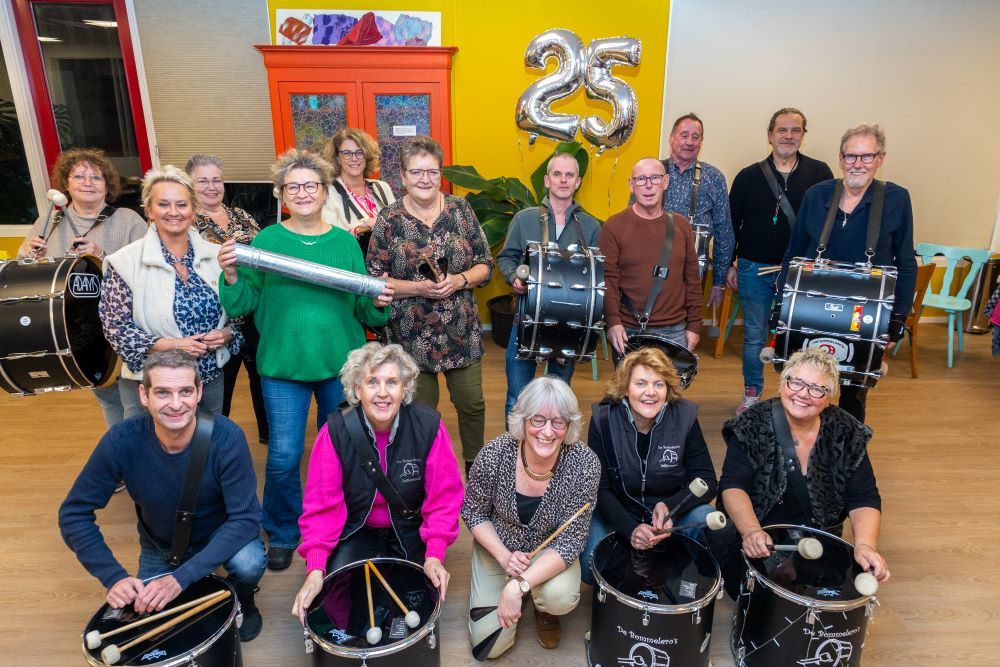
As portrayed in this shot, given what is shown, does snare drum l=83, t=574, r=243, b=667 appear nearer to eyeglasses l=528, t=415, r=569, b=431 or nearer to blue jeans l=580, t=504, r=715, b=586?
eyeglasses l=528, t=415, r=569, b=431

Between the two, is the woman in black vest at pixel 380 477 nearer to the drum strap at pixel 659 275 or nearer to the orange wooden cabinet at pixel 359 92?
the drum strap at pixel 659 275

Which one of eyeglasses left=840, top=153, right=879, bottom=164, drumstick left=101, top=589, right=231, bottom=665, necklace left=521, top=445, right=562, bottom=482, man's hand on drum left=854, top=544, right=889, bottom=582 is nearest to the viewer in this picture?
drumstick left=101, top=589, right=231, bottom=665

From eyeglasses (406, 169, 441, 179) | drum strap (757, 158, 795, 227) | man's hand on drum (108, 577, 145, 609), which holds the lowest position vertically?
man's hand on drum (108, 577, 145, 609)

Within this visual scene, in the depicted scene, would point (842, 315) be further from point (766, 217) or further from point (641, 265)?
point (766, 217)

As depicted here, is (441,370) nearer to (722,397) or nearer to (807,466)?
(807,466)

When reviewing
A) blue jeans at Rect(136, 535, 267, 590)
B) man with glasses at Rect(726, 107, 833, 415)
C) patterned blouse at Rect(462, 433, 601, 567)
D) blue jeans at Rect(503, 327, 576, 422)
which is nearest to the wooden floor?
blue jeans at Rect(136, 535, 267, 590)

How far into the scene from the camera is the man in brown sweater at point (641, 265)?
2.95 meters

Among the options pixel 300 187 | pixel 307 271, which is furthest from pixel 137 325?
pixel 300 187

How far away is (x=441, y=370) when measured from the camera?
2838 mm

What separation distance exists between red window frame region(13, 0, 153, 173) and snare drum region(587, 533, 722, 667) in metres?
5.24

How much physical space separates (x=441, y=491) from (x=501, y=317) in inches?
118

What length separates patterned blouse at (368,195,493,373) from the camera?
8.82 feet

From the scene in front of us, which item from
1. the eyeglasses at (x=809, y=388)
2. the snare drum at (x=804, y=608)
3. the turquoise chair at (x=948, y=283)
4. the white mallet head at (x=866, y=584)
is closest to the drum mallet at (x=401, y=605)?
the snare drum at (x=804, y=608)

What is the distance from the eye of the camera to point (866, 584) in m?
1.79
